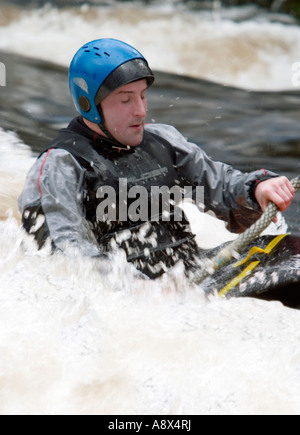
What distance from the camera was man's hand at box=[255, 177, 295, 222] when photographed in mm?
2389

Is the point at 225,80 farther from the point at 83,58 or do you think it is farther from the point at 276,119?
the point at 83,58

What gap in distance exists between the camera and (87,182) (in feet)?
7.93

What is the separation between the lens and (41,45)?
29.9ft

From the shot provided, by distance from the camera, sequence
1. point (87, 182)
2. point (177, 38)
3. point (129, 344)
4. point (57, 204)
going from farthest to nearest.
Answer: point (177, 38) < point (87, 182) < point (57, 204) < point (129, 344)

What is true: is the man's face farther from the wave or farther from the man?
the wave

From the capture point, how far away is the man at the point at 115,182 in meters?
2.34

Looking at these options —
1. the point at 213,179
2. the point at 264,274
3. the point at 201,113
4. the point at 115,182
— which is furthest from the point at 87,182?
the point at 201,113

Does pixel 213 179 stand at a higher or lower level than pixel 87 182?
lower

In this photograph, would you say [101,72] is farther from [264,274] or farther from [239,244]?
[264,274]

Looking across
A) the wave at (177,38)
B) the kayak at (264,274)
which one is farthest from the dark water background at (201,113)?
the kayak at (264,274)

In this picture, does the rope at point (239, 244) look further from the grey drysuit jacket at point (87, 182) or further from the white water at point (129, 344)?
the grey drysuit jacket at point (87, 182)

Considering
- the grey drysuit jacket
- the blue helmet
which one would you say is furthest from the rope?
the blue helmet

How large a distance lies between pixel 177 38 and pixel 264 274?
7.24 metres

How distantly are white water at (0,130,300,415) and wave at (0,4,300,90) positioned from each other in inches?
233
